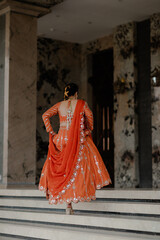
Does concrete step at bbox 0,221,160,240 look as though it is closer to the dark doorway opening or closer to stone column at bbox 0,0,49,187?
stone column at bbox 0,0,49,187

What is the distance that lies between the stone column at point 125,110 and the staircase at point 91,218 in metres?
3.44

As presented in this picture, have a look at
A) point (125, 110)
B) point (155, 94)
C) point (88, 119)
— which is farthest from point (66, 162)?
point (125, 110)

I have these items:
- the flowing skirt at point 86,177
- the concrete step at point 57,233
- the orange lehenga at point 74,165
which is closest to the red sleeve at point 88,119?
the orange lehenga at point 74,165

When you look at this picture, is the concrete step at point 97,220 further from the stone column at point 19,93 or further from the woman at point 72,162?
the stone column at point 19,93

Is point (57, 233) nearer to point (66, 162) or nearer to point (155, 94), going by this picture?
point (66, 162)

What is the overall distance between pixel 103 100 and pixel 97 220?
6702mm

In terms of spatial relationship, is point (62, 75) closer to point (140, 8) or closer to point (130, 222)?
point (140, 8)

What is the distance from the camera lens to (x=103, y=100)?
12195 mm

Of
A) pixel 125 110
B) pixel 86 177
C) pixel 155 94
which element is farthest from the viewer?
pixel 125 110

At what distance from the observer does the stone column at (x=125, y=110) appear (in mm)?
10391

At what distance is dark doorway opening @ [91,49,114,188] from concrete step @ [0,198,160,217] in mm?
4651

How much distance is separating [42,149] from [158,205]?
669 centimetres

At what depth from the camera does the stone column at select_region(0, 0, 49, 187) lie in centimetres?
939

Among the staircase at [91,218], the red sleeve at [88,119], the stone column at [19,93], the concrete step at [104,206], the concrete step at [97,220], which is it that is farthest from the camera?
the stone column at [19,93]
